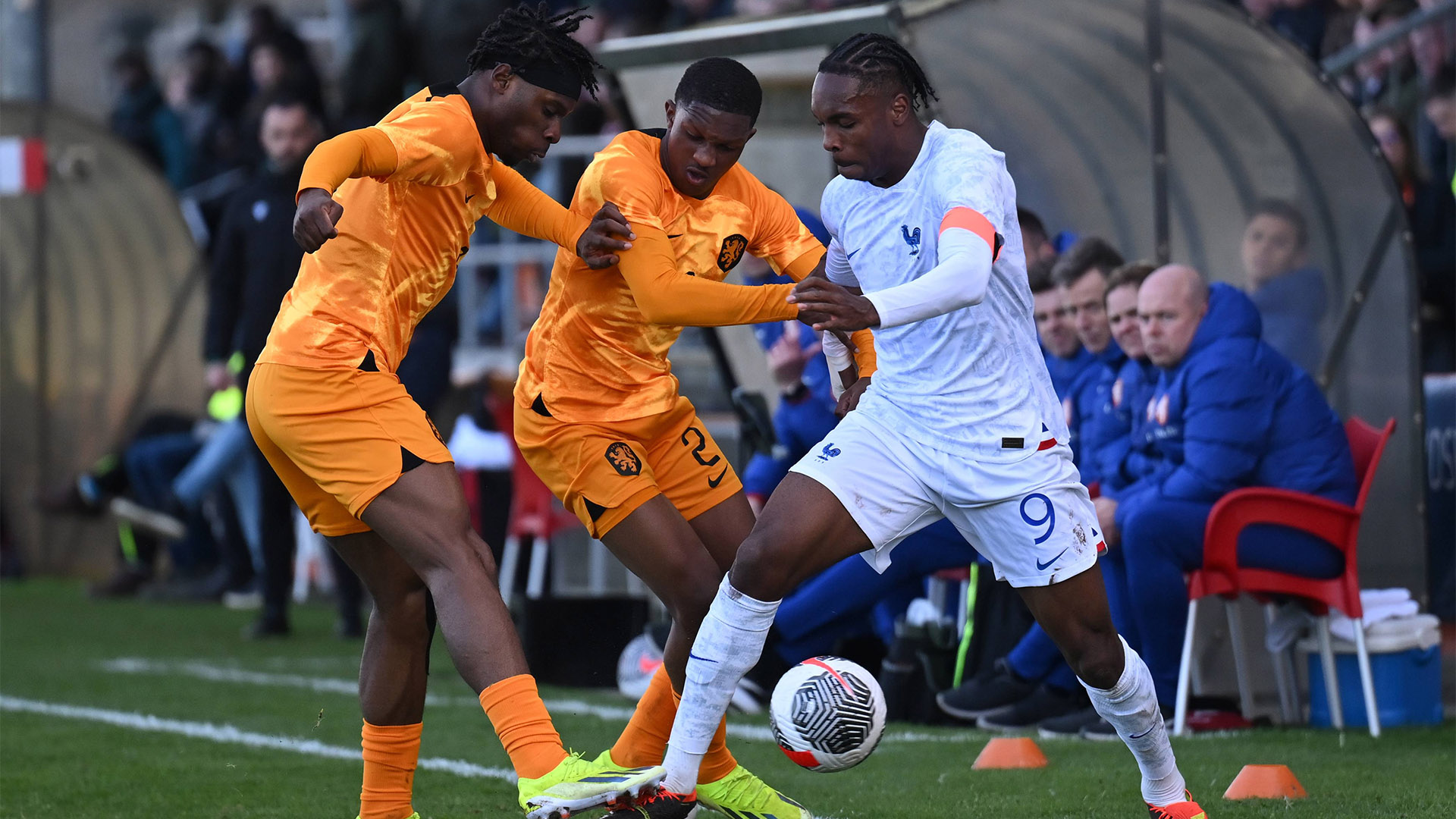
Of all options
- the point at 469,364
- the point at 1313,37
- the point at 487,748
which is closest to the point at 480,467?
the point at 469,364

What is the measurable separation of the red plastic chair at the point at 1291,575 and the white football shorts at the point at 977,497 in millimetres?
1937

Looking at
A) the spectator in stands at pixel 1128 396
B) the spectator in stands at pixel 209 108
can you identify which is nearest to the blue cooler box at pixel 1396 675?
the spectator in stands at pixel 1128 396

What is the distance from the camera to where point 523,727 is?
14.2 ft

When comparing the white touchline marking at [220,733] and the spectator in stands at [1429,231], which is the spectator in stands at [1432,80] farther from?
the white touchline marking at [220,733]

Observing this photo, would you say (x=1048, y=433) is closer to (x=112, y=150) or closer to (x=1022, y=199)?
(x=1022, y=199)

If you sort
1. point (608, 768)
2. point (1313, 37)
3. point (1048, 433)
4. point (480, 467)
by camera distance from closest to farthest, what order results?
point (608, 768) < point (1048, 433) < point (1313, 37) < point (480, 467)

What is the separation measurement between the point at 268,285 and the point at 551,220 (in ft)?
17.7

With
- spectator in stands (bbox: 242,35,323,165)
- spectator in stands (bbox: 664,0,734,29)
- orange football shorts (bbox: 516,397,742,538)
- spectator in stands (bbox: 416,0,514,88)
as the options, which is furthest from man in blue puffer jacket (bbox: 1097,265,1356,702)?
spectator in stands (bbox: 242,35,323,165)

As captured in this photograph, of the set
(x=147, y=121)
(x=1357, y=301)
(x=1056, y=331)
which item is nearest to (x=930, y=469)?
(x=1056, y=331)

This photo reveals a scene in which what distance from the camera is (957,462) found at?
460 cm

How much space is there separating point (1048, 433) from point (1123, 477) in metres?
2.63

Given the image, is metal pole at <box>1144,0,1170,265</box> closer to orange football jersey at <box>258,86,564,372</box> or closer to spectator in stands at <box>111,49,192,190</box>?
orange football jersey at <box>258,86,564,372</box>

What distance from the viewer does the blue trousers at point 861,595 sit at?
733 cm

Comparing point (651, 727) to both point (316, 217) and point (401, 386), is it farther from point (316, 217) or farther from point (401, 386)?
point (316, 217)
